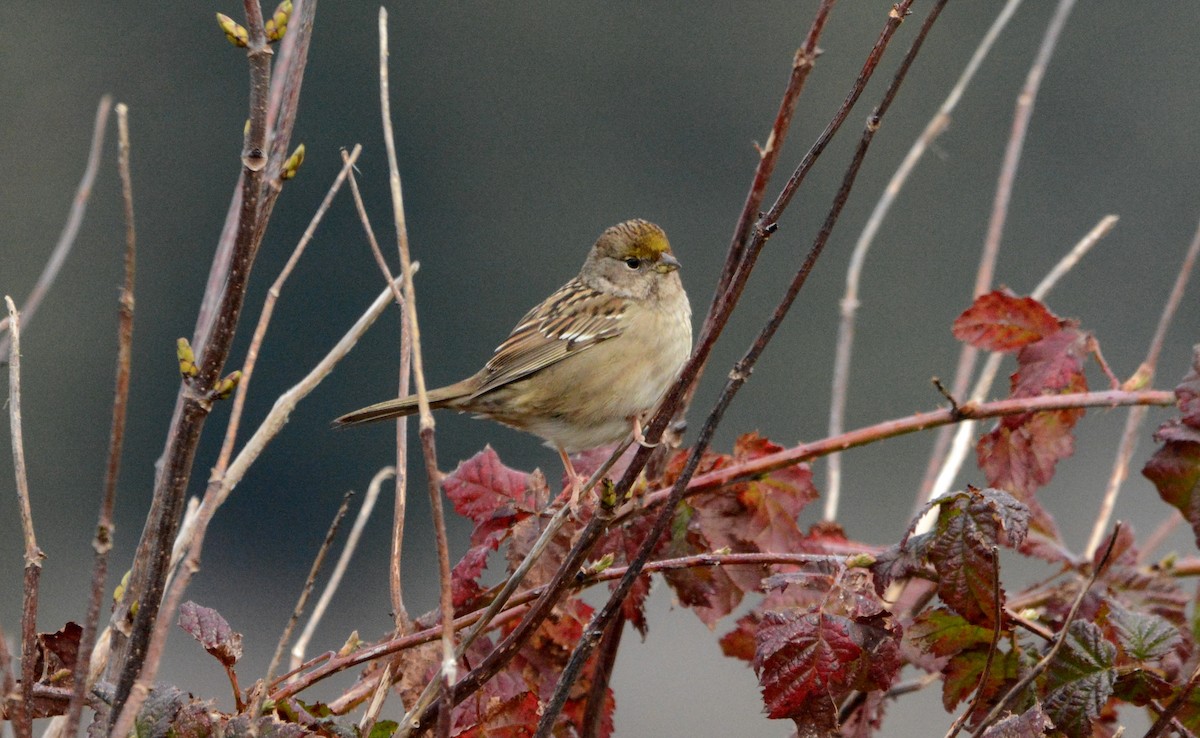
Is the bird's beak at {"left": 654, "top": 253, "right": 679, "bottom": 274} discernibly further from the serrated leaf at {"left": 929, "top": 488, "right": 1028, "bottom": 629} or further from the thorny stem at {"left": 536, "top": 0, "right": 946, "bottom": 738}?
the thorny stem at {"left": 536, "top": 0, "right": 946, "bottom": 738}

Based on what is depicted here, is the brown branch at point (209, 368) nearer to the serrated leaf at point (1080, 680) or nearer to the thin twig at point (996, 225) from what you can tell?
the serrated leaf at point (1080, 680)

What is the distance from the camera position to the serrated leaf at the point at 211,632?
170cm

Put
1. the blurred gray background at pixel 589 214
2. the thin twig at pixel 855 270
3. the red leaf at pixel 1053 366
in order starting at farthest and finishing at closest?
the blurred gray background at pixel 589 214 < the thin twig at pixel 855 270 < the red leaf at pixel 1053 366

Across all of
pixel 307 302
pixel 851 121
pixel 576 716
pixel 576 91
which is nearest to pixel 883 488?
pixel 851 121

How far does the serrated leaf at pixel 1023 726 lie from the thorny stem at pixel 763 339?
48 cm

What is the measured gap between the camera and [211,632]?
1.72 metres

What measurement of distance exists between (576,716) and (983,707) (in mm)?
689

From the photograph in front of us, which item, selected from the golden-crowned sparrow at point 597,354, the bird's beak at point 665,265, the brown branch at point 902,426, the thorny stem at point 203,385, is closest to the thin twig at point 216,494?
the thorny stem at point 203,385

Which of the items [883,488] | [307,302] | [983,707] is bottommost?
[983,707]

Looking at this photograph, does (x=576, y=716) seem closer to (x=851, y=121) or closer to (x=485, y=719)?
(x=485, y=719)

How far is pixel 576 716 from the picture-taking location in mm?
2191

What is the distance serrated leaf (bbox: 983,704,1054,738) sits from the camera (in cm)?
157

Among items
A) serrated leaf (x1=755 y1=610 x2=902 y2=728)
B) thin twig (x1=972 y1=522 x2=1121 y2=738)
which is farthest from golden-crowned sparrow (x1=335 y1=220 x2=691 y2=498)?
thin twig (x1=972 y1=522 x2=1121 y2=738)

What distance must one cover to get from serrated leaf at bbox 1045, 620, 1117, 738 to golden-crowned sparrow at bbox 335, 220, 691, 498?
166 centimetres
